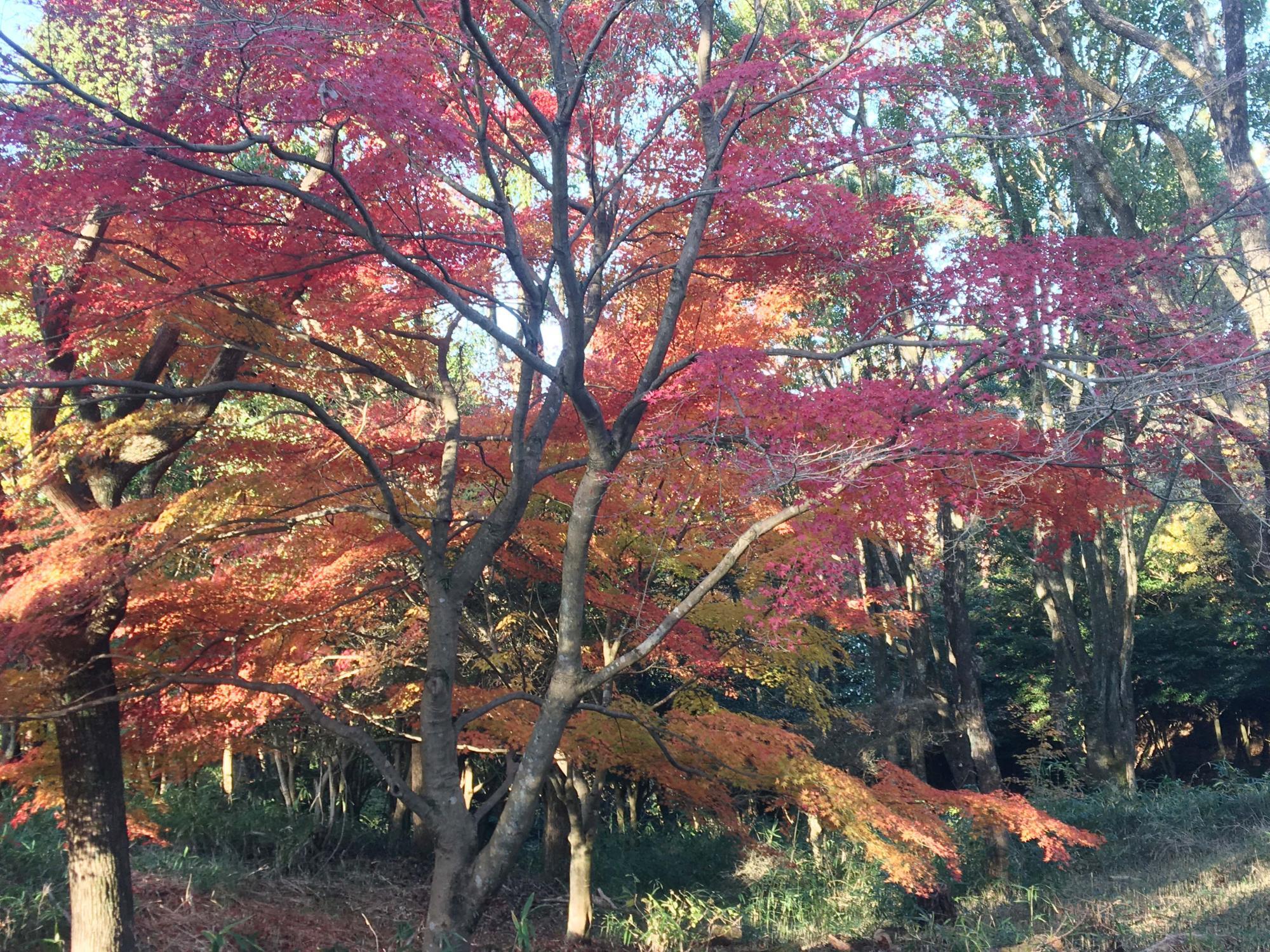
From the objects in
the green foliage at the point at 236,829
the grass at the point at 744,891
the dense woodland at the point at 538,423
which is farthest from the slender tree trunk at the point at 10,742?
the green foliage at the point at 236,829

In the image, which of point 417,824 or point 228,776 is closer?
point 417,824

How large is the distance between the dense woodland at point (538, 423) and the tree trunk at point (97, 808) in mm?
24

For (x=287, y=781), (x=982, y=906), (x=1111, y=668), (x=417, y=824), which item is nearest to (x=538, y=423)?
(x=982, y=906)

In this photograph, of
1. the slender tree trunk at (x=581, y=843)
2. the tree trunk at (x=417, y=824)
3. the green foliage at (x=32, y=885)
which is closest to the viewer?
the green foliage at (x=32, y=885)

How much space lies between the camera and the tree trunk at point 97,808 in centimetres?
566

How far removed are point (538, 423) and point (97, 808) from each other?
3732mm

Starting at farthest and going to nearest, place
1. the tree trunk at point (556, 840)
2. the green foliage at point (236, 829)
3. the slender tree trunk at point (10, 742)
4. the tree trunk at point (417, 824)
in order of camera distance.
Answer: the tree trunk at point (556, 840) → the tree trunk at point (417, 824) → the green foliage at point (236, 829) → the slender tree trunk at point (10, 742)

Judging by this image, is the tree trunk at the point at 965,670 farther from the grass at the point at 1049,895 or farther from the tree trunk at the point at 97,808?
the tree trunk at the point at 97,808

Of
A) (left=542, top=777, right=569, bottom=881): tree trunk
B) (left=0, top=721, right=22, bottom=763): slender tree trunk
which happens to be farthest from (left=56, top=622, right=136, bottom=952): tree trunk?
(left=542, top=777, right=569, bottom=881): tree trunk

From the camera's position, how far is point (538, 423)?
6.07 metres

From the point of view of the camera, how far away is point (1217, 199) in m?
6.88

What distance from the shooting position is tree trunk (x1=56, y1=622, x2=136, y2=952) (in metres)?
5.66

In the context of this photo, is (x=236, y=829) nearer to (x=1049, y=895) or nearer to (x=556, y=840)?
(x=556, y=840)

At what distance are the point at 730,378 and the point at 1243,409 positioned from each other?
3905mm
